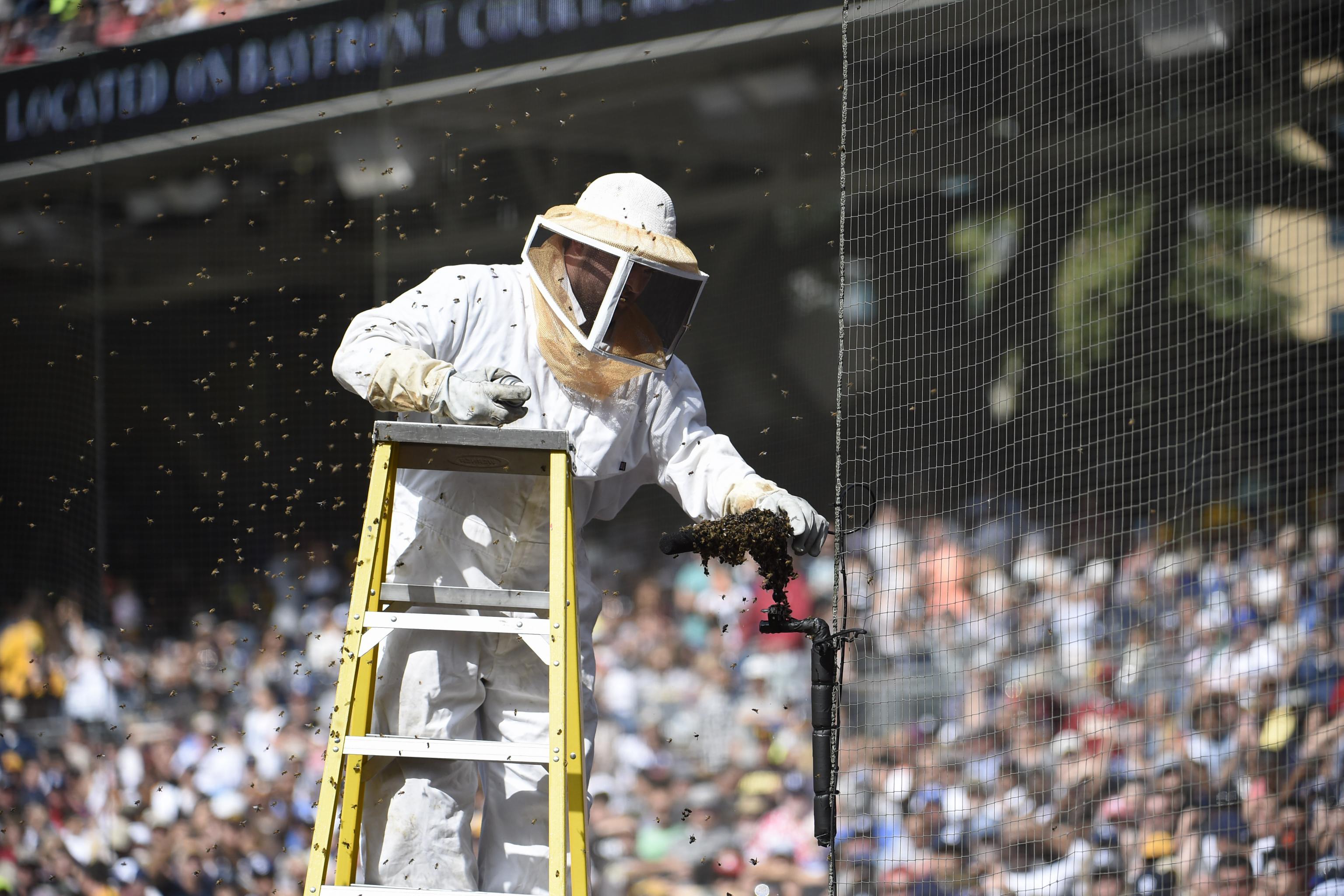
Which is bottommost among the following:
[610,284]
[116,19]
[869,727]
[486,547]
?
[869,727]

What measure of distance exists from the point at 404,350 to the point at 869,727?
9.85 ft

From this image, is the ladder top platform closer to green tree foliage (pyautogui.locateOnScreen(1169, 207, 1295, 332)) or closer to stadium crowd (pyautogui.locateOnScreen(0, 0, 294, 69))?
green tree foliage (pyautogui.locateOnScreen(1169, 207, 1295, 332))

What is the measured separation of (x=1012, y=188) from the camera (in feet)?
19.4

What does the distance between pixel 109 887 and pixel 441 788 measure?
434 cm

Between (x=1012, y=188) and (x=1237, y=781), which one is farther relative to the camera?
(x=1012, y=188)

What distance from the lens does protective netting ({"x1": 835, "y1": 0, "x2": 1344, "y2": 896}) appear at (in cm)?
450

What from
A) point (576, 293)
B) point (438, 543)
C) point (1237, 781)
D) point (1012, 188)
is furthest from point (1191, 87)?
point (438, 543)

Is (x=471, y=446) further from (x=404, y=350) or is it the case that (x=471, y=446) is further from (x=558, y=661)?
(x=558, y=661)

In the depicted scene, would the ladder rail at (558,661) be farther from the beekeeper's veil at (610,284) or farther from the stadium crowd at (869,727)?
the stadium crowd at (869,727)

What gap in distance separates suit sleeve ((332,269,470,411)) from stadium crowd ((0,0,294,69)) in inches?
170

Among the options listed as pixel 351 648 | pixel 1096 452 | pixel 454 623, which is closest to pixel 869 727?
pixel 1096 452

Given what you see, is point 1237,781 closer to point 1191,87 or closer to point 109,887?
point 1191,87

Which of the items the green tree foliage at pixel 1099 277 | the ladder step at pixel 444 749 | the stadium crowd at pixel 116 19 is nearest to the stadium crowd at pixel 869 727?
the green tree foliage at pixel 1099 277

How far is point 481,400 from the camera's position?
2.64 meters
